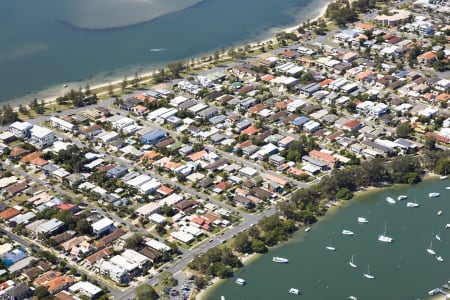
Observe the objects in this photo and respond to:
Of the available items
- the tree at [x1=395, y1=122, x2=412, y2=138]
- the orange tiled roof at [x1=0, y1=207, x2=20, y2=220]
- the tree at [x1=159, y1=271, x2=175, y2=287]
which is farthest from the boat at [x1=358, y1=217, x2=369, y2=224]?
the orange tiled roof at [x1=0, y1=207, x2=20, y2=220]

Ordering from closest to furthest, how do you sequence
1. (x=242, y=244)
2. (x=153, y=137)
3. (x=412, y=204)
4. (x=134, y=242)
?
1. (x=134, y=242)
2. (x=242, y=244)
3. (x=412, y=204)
4. (x=153, y=137)

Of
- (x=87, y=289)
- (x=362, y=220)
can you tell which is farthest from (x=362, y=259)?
(x=87, y=289)

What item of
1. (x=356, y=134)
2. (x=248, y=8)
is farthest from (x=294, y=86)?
(x=248, y=8)

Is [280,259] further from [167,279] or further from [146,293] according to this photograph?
[146,293]

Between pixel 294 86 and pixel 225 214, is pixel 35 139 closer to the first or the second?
pixel 225 214

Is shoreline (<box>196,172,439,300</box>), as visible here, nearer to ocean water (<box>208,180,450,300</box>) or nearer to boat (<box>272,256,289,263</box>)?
ocean water (<box>208,180,450,300</box>)
